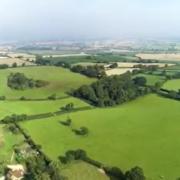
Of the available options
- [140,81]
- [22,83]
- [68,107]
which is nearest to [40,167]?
[68,107]

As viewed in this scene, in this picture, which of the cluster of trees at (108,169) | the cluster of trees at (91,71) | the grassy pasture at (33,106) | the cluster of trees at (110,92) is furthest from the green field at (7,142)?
the cluster of trees at (91,71)

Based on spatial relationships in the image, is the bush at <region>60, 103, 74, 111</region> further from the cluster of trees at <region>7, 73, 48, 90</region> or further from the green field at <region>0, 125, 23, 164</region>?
the cluster of trees at <region>7, 73, 48, 90</region>

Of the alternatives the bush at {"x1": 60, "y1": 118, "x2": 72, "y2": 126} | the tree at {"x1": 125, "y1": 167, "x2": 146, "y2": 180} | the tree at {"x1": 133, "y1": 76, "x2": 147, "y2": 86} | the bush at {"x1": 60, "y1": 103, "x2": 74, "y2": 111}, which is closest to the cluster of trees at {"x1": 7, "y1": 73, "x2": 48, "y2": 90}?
the bush at {"x1": 60, "y1": 103, "x2": 74, "y2": 111}

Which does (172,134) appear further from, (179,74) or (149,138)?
(179,74)

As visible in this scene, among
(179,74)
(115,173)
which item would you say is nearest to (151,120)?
(115,173)

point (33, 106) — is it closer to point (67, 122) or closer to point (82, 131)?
point (67, 122)

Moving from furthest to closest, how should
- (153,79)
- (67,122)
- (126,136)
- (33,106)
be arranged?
(153,79) < (33,106) < (67,122) < (126,136)

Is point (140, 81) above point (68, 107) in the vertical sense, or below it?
above

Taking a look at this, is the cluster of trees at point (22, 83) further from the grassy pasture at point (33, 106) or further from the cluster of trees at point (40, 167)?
the cluster of trees at point (40, 167)
